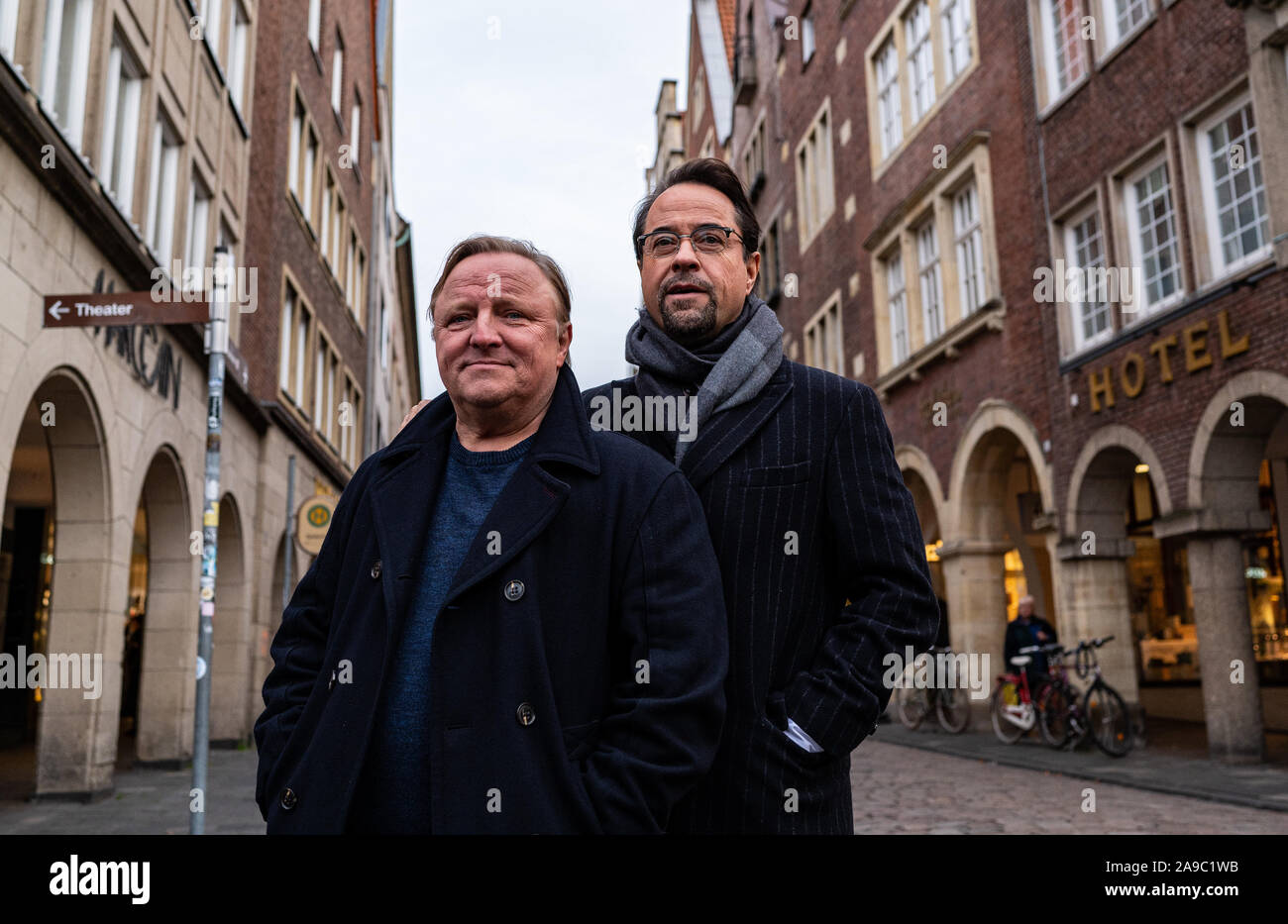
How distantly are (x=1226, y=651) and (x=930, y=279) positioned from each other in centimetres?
1019

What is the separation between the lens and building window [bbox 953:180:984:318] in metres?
18.8

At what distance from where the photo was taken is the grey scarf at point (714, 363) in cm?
229

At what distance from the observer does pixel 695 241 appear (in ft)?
7.81

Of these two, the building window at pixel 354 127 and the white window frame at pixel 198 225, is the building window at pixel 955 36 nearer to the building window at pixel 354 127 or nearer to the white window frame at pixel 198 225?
the white window frame at pixel 198 225

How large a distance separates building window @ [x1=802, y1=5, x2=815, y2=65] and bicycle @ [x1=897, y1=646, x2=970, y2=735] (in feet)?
53.2

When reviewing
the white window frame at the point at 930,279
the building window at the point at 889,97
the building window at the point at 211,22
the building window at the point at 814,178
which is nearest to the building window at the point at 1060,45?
the white window frame at the point at 930,279

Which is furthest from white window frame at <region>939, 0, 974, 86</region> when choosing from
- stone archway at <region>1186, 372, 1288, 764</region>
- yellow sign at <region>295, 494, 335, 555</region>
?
yellow sign at <region>295, 494, 335, 555</region>

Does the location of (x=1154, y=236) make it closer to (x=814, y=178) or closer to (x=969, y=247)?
(x=969, y=247)

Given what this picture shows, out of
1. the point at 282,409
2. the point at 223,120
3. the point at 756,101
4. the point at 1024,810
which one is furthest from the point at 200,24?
the point at 756,101

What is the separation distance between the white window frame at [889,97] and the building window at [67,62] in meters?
16.0

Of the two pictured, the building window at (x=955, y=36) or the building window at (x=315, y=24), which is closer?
the building window at (x=955, y=36)

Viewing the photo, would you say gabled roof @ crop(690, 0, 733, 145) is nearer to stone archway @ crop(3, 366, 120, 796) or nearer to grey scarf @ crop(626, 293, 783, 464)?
stone archway @ crop(3, 366, 120, 796)

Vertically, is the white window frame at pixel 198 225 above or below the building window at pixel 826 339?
below

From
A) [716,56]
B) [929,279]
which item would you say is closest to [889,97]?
[929,279]
